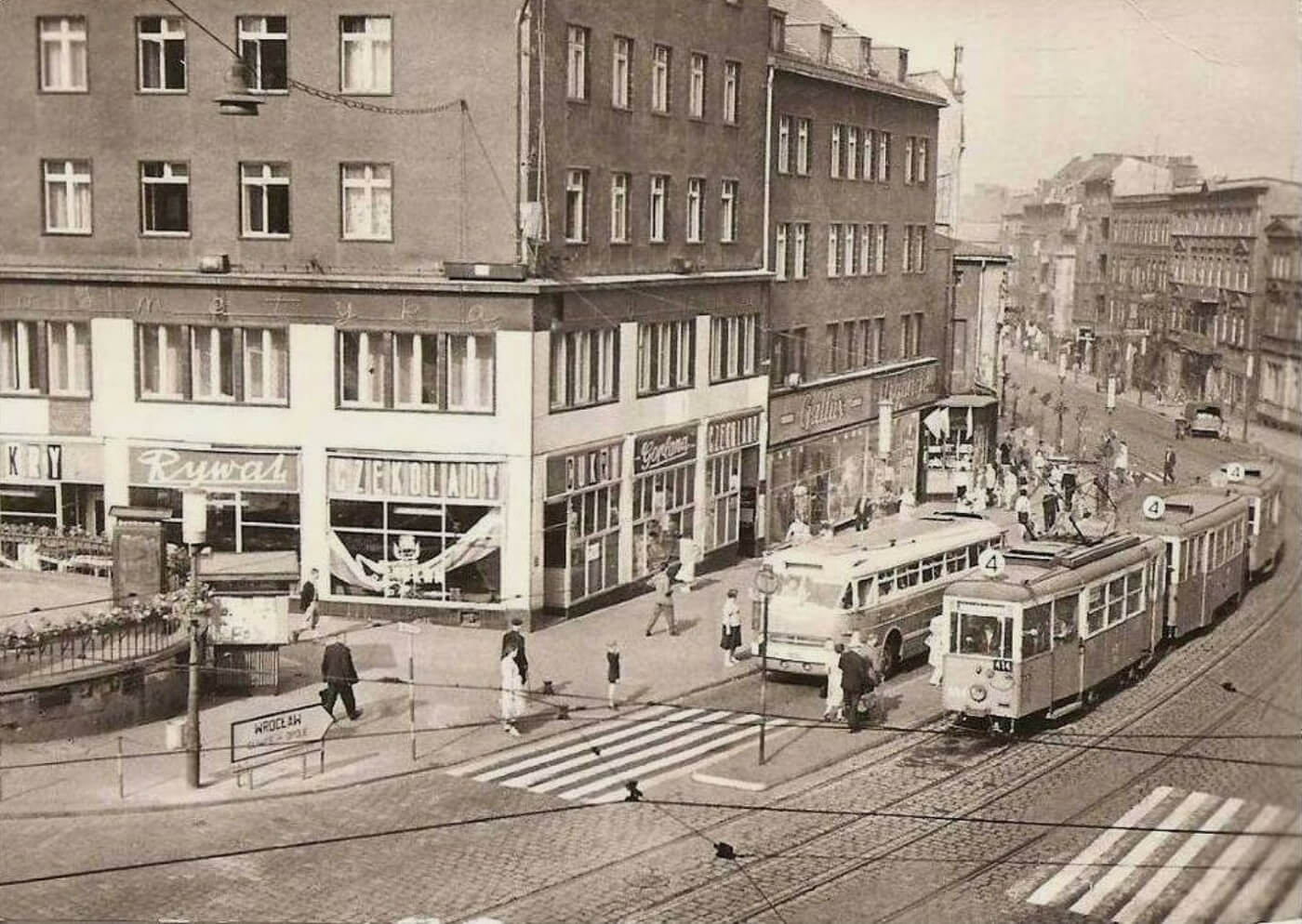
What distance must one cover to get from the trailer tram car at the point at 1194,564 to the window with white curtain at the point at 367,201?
6.73 metres

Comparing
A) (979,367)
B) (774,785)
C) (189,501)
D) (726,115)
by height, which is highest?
(726,115)

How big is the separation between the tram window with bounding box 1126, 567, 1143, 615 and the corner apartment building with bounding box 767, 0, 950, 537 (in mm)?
2806

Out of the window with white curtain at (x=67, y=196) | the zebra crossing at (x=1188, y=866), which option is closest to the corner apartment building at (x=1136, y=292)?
the zebra crossing at (x=1188, y=866)

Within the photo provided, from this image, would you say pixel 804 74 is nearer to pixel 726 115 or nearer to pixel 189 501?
pixel 726 115

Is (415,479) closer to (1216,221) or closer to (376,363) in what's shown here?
(376,363)

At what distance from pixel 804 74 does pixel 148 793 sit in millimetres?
6817

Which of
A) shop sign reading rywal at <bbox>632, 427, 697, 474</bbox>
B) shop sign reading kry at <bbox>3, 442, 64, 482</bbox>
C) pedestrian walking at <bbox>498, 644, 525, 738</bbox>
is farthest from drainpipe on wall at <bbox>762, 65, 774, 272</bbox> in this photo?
shop sign reading kry at <bbox>3, 442, 64, 482</bbox>

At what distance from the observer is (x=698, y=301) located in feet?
42.8

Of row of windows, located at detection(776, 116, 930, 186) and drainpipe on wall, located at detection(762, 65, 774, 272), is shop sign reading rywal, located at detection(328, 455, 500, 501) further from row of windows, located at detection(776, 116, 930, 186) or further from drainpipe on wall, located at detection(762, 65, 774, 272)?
row of windows, located at detection(776, 116, 930, 186)

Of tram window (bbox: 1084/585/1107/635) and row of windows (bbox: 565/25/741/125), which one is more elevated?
row of windows (bbox: 565/25/741/125)

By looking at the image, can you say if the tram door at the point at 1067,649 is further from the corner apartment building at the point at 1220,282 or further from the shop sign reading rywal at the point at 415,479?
the shop sign reading rywal at the point at 415,479

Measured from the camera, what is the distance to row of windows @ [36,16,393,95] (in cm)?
1036

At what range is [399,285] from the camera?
42.0ft

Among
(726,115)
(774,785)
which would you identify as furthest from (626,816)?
(726,115)
